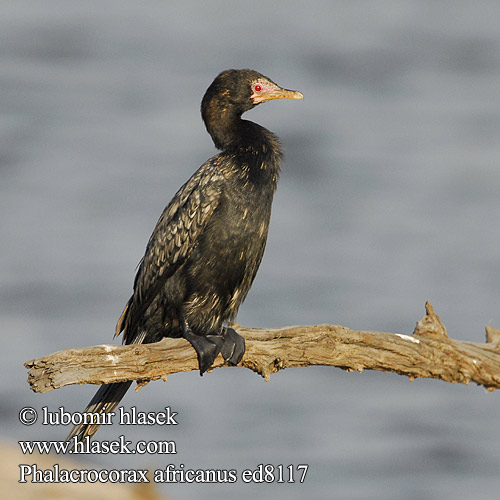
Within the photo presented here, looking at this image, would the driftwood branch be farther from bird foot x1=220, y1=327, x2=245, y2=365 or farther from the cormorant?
the cormorant

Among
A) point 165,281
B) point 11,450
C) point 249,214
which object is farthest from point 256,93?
point 11,450

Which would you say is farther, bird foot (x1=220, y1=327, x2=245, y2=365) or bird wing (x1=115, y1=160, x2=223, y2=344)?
bird wing (x1=115, y1=160, x2=223, y2=344)

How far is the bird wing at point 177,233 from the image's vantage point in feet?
21.6

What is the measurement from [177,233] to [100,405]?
134 cm

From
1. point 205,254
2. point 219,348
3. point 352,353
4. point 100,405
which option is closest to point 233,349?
point 219,348

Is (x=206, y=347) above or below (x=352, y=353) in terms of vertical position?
above

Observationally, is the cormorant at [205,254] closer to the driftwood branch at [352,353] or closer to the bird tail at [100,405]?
the bird tail at [100,405]

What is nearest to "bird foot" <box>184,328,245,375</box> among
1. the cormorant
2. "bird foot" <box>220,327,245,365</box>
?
"bird foot" <box>220,327,245,365</box>

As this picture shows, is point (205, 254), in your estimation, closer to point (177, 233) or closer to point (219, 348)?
point (177, 233)

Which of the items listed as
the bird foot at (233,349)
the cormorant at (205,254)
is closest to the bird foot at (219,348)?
the bird foot at (233,349)

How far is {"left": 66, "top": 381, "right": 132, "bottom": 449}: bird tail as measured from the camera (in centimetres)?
648

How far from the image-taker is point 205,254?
6.59 metres

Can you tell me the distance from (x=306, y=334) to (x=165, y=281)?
1.49 m

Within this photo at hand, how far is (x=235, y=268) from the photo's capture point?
21.7 ft
